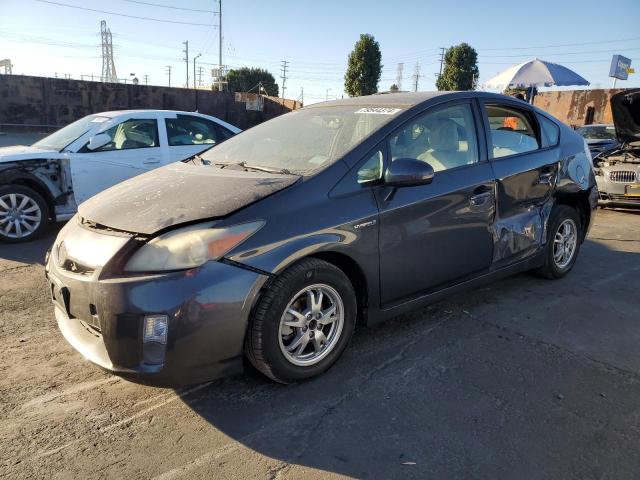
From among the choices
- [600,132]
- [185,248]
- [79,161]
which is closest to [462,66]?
[600,132]

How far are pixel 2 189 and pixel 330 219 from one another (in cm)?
482

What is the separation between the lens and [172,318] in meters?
2.40

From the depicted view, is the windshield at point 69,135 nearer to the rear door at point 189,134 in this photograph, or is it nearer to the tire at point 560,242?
the rear door at point 189,134

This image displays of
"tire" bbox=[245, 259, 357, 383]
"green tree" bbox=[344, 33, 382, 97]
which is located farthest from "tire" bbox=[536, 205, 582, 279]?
"green tree" bbox=[344, 33, 382, 97]

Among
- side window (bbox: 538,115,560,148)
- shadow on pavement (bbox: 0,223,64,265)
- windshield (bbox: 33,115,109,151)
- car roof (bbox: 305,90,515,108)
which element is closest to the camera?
car roof (bbox: 305,90,515,108)

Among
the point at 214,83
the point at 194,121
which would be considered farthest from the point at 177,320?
the point at 214,83

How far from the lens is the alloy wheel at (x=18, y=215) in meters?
5.97

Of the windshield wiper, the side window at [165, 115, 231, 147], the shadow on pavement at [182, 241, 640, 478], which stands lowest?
the shadow on pavement at [182, 241, 640, 478]

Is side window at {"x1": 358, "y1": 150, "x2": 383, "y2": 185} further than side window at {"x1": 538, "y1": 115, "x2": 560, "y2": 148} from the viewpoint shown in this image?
No

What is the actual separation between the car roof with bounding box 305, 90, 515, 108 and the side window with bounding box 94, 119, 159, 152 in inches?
141

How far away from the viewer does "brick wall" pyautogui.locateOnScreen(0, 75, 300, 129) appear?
24.4 meters

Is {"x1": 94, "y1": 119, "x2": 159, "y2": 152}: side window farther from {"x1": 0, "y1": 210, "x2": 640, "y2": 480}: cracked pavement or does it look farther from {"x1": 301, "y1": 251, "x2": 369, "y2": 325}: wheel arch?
{"x1": 301, "y1": 251, "x2": 369, "y2": 325}: wheel arch

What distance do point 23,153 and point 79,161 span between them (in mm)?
605

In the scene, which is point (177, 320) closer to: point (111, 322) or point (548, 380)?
point (111, 322)
